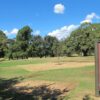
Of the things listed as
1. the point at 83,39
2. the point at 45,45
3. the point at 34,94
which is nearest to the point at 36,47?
the point at 45,45

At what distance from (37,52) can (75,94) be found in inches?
3097

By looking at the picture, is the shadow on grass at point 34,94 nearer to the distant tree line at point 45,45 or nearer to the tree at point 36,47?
the distant tree line at point 45,45

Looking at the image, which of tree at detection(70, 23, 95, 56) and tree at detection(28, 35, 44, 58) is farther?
tree at detection(28, 35, 44, 58)

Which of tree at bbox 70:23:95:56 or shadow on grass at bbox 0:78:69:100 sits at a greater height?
tree at bbox 70:23:95:56

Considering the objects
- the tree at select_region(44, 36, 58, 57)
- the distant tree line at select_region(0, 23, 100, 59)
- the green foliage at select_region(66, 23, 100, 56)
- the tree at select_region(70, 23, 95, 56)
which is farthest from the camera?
the tree at select_region(44, 36, 58, 57)

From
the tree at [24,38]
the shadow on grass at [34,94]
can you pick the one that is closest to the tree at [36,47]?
the tree at [24,38]

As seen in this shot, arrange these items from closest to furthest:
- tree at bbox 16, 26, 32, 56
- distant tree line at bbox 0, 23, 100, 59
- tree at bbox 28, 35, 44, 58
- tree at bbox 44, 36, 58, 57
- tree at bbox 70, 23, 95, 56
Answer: tree at bbox 70, 23, 95, 56, distant tree line at bbox 0, 23, 100, 59, tree at bbox 16, 26, 32, 56, tree at bbox 28, 35, 44, 58, tree at bbox 44, 36, 58, 57

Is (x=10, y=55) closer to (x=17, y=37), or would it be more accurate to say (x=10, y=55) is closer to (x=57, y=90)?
(x=17, y=37)

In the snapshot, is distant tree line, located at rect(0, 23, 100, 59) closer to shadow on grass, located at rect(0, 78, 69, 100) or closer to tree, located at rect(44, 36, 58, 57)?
tree, located at rect(44, 36, 58, 57)

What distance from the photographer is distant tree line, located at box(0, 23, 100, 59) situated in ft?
262

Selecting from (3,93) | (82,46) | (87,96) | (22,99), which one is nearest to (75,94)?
(87,96)

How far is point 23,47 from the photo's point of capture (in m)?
87.4

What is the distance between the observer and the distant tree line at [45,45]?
262 ft

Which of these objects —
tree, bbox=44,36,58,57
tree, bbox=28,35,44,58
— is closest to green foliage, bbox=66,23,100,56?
tree, bbox=44,36,58,57
